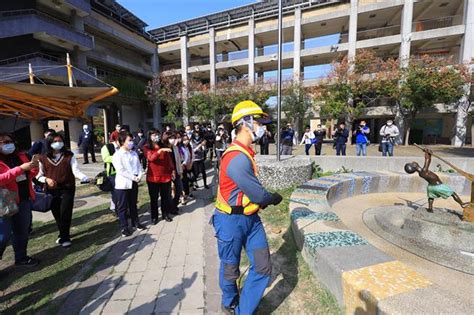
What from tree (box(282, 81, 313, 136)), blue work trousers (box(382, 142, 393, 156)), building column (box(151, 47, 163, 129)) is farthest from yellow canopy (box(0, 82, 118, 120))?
building column (box(151, 47, 163, 129))

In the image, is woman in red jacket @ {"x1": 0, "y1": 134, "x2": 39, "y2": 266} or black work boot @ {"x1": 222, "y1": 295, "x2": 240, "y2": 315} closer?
black work boot @ {"x1": 222, "y1": 295, "x2": 240, "y2": 315}

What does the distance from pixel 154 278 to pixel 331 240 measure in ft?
6.94

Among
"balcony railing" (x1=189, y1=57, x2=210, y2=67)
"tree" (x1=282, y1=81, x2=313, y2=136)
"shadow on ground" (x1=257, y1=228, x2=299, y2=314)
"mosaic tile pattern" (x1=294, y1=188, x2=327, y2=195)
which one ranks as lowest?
"shadow on ground" (x1=257, y1=228, x2=299, y2=314)

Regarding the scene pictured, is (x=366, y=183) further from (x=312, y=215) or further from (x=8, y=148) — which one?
(x=8, y=148)

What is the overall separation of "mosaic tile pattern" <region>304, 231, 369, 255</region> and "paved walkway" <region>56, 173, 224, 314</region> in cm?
114

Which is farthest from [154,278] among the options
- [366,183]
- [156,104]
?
[156,104]

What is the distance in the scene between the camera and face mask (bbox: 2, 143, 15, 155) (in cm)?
323

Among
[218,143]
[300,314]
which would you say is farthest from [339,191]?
[218,143]

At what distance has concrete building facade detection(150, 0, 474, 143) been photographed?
20.9m

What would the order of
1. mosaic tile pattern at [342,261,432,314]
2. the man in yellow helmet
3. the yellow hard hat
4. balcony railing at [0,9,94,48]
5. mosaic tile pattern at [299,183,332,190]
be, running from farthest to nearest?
balcony railing at [0,9,94,48]
mosaic tile pattern at [299,183,332,190]
the yellow hard hat
the man in yellow helmet
mosaic tile pattern at [342,261,432,314]

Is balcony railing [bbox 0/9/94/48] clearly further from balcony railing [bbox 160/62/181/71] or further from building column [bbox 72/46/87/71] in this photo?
balcony railing [bbox 160/62/181/71]

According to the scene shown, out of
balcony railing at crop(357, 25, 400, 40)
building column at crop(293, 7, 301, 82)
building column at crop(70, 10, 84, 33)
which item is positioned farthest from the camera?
building column at crop(293, 7, 301, 82)

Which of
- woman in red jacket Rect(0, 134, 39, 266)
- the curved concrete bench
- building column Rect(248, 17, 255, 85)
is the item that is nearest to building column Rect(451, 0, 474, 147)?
building column Rect(248, 17, 255, 85)

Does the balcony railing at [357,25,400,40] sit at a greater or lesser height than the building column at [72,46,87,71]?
greater
